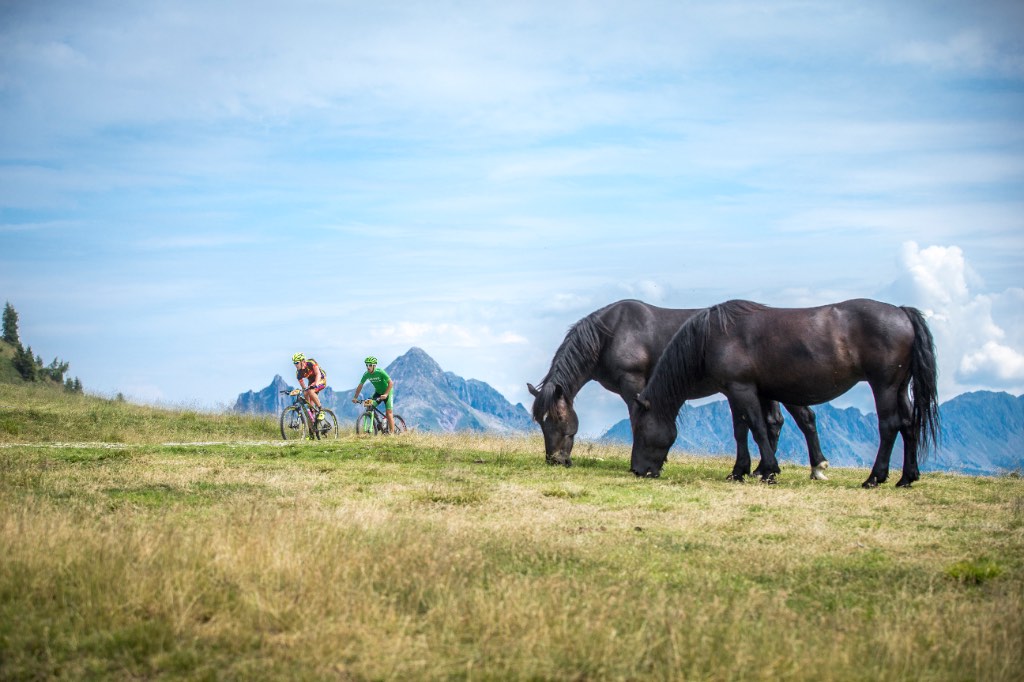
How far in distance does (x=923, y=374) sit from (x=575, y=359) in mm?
5840

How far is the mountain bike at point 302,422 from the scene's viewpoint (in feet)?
74.3

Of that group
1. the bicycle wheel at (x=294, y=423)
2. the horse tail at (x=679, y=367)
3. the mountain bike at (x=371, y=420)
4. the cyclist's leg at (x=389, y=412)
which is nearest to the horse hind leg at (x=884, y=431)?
the horse tail at (x=679, y=367)

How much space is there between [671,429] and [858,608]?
846cm

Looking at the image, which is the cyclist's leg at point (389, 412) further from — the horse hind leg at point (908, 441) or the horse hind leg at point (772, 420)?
the horse hind leg at point (908, 441)

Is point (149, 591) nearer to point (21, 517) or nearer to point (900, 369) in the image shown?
point (21, 517)

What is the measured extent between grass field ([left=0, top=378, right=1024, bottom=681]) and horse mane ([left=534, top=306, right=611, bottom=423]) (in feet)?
14.4

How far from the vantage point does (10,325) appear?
55.2m

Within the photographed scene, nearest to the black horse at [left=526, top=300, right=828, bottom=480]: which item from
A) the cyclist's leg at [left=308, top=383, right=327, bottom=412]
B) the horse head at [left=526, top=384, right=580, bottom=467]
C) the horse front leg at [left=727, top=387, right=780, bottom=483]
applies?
the horse head at [left=526, top=384, right=580, bottom=467]

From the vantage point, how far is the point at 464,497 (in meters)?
11.4

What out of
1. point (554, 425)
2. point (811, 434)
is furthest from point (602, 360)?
point (811, 434)

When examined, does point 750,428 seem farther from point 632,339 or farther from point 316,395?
point 316,395

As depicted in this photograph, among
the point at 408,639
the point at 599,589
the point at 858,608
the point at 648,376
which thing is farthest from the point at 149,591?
the point at 648,376

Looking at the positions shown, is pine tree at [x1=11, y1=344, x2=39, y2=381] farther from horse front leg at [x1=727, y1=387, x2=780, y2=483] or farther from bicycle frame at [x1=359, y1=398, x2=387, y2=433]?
horse front leg at [x1=727, y1=387, x2=780, y2=483]

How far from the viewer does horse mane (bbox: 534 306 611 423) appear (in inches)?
661
